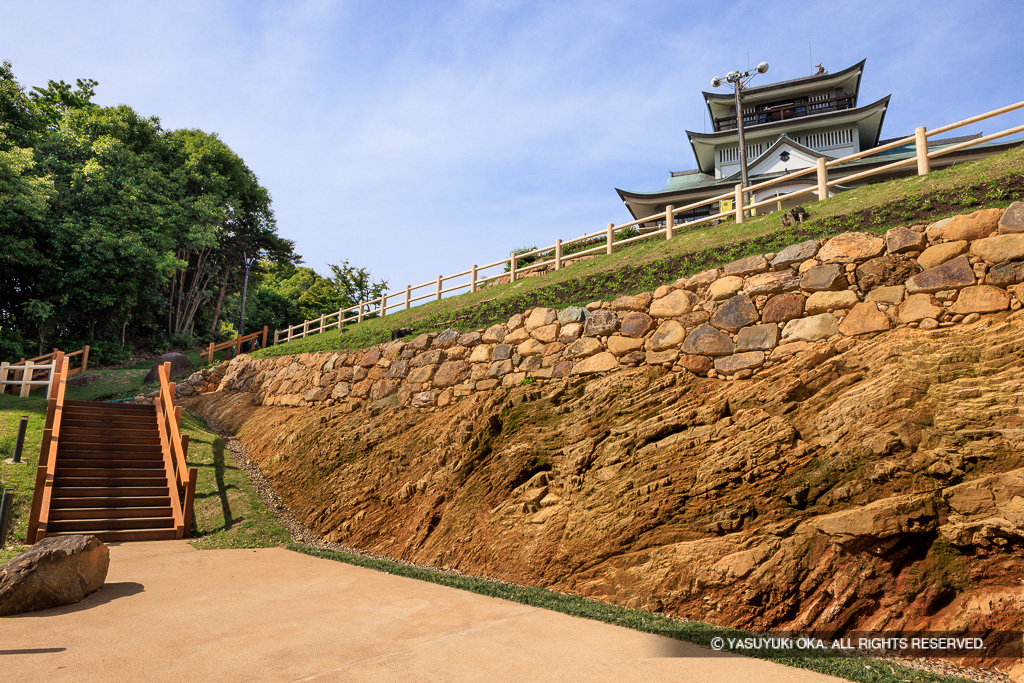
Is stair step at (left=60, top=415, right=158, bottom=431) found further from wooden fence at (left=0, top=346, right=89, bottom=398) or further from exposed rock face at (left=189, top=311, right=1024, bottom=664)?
exposed rock face at (left=189, top=311, right=1024, bottom=664)

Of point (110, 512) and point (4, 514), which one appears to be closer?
point (4, 514)

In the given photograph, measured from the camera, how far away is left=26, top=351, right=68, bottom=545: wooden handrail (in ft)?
27.8

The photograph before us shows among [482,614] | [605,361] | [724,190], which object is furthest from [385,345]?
[724,190]

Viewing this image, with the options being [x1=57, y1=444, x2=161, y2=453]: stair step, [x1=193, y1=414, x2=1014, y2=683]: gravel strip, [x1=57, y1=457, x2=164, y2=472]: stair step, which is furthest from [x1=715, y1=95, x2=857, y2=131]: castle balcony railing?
[x1=57, y1=457, x2=164, y2=472]: stair step

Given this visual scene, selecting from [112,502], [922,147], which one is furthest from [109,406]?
[922,147]

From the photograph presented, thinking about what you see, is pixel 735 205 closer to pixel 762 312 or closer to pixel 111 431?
pixel 762 312

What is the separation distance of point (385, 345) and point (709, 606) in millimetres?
9738

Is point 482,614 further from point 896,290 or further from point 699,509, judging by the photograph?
point 896,290

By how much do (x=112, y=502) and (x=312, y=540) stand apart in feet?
11.9

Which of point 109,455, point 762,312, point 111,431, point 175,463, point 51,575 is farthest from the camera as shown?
point 111,431

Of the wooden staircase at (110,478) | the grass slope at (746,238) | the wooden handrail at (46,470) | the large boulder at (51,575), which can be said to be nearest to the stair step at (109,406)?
the wooden staircase at (110,478)

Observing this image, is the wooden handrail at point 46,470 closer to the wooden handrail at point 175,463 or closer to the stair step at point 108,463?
the stair step at point 108,463

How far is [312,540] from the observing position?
388 inches

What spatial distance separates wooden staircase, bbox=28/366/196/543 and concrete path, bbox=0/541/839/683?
3.15 metres
